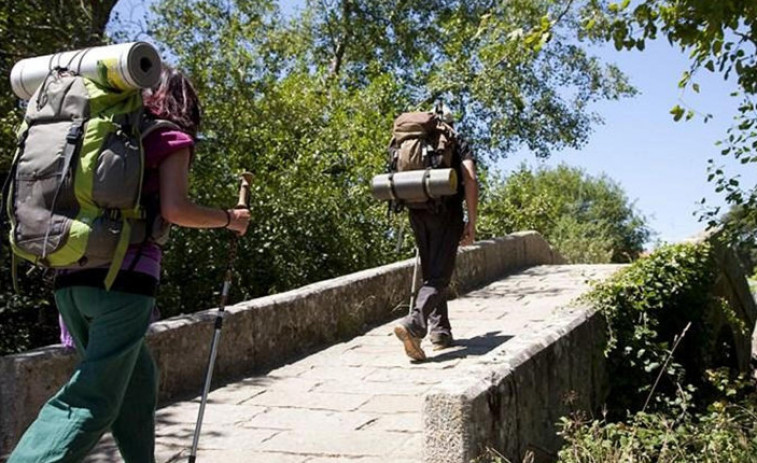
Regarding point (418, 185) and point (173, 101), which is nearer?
point (173, 101)

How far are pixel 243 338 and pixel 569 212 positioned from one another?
38065 millimetres

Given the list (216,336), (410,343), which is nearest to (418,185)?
(410,343)

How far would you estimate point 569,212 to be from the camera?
43312mm

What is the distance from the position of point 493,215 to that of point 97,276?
12845 mm

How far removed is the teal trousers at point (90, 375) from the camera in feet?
10.0

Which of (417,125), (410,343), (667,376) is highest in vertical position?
(417,125)

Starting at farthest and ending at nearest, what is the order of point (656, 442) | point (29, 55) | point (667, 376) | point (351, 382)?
point (29, 55) → point (667, 376) → point (351, 382) → point (656, 442)

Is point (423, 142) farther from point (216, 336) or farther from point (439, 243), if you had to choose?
point (216, 336)

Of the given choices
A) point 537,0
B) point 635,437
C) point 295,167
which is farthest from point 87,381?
point 295,167

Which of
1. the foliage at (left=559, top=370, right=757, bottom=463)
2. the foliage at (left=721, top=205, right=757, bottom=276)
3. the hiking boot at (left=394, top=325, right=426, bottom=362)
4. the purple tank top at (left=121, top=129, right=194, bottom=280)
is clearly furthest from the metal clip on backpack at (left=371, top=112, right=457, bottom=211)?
the foliage at (left=721, top=205, right=757, bottom=276)

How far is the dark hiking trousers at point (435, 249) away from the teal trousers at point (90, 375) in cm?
350

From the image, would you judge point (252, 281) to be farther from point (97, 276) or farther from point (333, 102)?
point (97, 276)

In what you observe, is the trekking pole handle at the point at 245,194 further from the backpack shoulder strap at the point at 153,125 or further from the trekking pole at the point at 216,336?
the backpack shoulder strap at the point at 153,125

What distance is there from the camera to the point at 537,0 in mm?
9969
